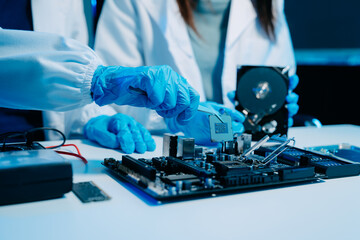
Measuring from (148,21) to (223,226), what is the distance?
1.35m

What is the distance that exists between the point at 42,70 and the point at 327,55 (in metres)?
2.38

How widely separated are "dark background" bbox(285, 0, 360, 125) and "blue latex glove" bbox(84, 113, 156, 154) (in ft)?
6.38

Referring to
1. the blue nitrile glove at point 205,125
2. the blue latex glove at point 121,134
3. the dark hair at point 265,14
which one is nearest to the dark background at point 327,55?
the dark hair at point 265,14

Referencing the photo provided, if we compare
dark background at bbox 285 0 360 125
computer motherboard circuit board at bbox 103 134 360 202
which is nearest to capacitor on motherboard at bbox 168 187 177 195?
computer motherboard circuit board at bbox 103 134 360 202

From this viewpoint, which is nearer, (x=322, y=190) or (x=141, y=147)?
(x=322, y=190)

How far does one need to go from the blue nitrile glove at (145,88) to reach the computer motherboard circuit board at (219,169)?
0.10 meters

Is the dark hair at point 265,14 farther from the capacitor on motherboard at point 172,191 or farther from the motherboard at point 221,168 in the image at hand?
the capacitor on motherboard at point 172,191

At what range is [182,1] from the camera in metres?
1.75

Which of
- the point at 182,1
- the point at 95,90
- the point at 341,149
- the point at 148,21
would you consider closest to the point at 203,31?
the point at 182,1

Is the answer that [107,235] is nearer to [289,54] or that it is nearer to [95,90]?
[95,90]

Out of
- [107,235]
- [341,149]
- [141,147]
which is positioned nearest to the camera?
[107,235]

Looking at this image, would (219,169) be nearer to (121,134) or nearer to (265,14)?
(121,134)

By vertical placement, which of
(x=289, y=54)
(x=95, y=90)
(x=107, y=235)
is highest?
(x=289, y=54)

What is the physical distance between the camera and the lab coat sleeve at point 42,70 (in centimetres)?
86
